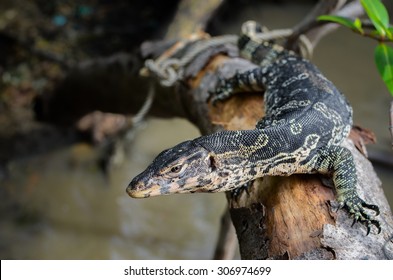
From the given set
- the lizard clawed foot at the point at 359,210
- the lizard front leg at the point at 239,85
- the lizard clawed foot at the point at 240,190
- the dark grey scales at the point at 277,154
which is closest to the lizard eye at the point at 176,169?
the dark grey scales at the point at 277,154

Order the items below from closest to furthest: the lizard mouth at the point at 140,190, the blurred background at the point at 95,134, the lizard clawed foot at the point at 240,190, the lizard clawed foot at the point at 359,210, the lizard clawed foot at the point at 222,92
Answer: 1. the lizard clawed foot at the point at 359,210
2. the lizard mouth at the point at 140,190
3. the lizard clawed foot at the point at 240,190
4. the lizard clawed foot at the point at 222,92
5. the blurred background at the point at 95,134

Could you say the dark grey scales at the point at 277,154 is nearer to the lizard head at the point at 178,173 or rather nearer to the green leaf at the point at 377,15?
the lizard head at the point at 178,173

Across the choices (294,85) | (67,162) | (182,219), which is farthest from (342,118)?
(67,162)

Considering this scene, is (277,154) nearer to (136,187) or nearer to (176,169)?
(176,169)

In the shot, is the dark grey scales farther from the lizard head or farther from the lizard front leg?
the lizard front leg

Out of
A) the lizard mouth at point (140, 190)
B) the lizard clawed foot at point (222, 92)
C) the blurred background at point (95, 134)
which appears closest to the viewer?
the lizard mouth at point (140, 190)

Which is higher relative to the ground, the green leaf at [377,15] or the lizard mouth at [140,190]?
the green leaf at [377,15]

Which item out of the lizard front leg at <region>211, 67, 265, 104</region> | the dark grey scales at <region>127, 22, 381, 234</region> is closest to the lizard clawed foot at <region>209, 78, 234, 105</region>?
the lizard front leg at <region>211, 67, 265, 104</region>
